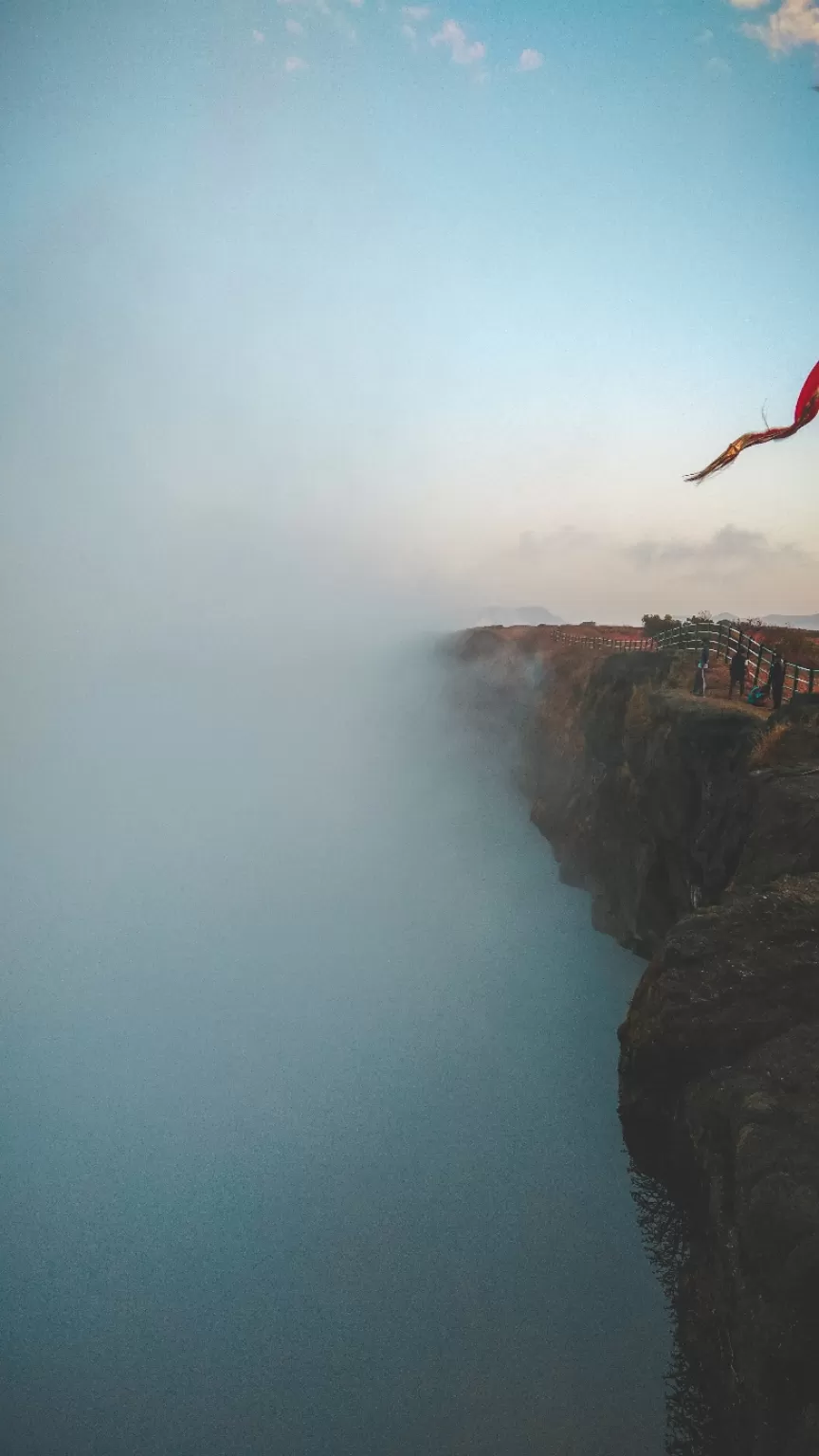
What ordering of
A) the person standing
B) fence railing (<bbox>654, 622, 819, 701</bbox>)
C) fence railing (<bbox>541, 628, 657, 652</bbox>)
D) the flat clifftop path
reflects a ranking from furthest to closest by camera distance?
fence railing (<bbox>541, 628, 657, 652</bbox>) → the person standing → fence railing (<bbox>654, 622, 819, 701</bbox>) → the flat clifftop path

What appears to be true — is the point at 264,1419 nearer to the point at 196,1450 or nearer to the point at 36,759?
the point at 196,1450

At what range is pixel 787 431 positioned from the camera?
7980mm

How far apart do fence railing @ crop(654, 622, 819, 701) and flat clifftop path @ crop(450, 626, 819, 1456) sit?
272cm

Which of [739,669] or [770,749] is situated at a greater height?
[739,669]

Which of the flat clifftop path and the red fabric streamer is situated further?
the red fabric streamer

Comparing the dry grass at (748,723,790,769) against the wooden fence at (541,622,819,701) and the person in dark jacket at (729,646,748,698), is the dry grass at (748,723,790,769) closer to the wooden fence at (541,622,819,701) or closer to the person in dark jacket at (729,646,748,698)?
the wooden fence at (541,622,819,701)

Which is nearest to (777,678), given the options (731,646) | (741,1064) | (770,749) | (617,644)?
(770,749)

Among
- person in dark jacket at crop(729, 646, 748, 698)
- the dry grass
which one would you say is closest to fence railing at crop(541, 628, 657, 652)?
person in dark jacket at crop(729, 646, 748, 698)

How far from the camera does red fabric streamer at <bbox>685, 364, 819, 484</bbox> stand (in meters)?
7.55

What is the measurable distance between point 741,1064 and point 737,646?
1442 cm

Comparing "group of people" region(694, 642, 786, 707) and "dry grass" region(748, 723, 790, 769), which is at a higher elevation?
"group of people" region(694, 642, 786, 707)

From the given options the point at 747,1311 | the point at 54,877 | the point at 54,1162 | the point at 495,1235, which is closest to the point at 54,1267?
the point at 54,1162

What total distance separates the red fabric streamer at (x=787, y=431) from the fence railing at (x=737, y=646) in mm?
6816

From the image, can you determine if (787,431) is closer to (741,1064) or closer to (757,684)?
(741,1064)
